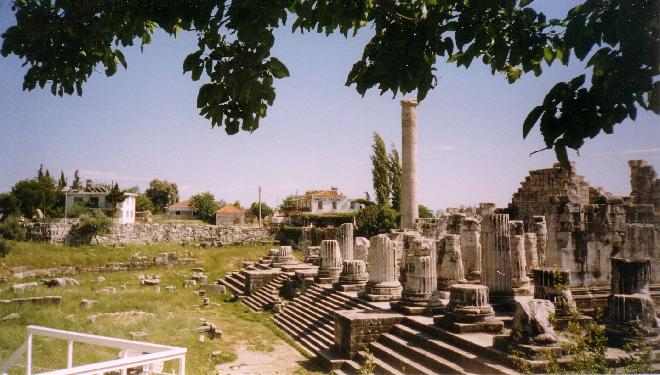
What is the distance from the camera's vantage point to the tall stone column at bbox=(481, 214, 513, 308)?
11.1m

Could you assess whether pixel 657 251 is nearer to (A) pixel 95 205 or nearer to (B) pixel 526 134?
(B) pixel 526 134

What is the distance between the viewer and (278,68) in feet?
10.2

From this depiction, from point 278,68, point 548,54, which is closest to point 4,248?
point 278,68

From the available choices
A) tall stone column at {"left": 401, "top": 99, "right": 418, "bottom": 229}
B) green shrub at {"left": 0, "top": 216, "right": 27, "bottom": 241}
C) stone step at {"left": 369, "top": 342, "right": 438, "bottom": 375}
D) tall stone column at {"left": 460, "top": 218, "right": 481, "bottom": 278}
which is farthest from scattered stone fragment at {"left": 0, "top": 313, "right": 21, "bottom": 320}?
tall stone column at {"left": 401, "top": 99, "right": 418, "bottom": 229}

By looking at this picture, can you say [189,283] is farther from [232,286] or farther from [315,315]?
[315,315]

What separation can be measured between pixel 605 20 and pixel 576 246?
1154 cm

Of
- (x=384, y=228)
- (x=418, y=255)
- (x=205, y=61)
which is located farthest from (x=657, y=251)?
(x=384, y=228)

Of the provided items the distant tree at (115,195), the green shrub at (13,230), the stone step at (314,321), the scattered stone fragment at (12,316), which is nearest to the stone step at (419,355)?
the stone step at (314,321)

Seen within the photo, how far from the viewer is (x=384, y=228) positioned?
34.7 metres

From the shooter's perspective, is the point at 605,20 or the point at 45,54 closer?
the point at 605,20

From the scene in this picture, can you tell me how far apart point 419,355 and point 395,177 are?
3312 cm

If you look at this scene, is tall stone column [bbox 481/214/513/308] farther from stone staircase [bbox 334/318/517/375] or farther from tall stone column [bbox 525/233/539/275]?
tall stone column [bbox 525/233/539/275]

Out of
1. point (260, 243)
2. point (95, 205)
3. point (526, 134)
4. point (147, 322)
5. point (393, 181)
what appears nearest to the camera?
point (526, 134)

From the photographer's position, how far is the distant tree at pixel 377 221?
3472 cm
